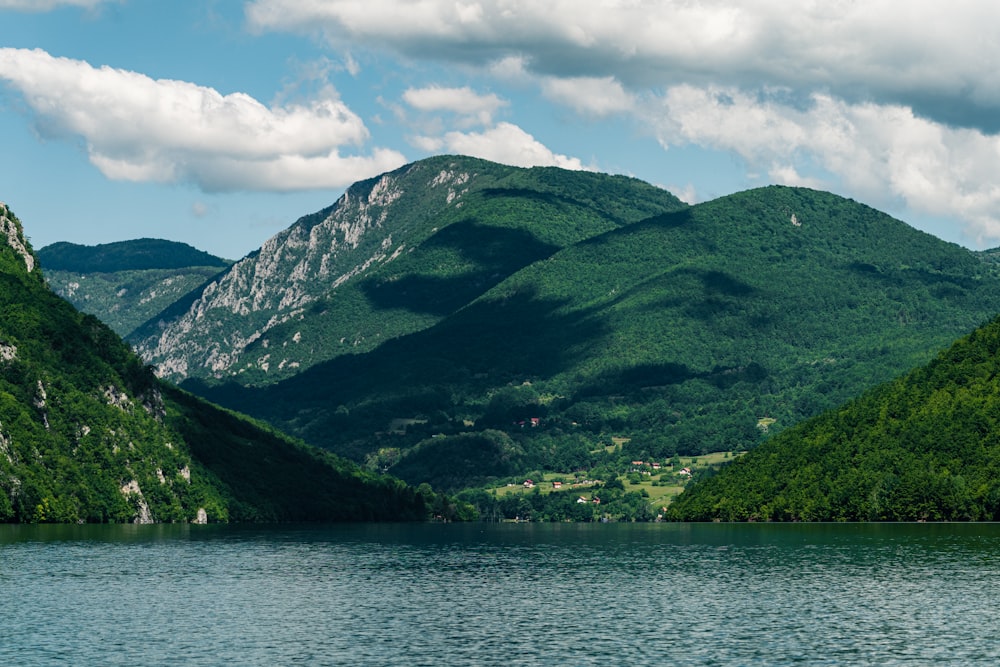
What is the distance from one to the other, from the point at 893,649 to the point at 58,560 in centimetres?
12365

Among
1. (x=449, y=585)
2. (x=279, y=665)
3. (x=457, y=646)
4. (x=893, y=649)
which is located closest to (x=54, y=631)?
(x=279, y=665)

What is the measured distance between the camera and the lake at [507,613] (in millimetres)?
103250

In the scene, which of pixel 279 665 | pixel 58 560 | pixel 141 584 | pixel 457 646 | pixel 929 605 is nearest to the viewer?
pixel 279 665

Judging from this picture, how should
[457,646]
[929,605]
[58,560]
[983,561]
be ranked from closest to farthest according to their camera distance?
1. [457,646]
2. [929,605]
3. [983,561]
4. [58,560]

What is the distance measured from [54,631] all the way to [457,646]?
35070 millimetres

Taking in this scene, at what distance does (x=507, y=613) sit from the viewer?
13025cm

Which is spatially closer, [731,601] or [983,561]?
[731,601]

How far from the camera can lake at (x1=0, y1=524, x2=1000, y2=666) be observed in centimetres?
10325

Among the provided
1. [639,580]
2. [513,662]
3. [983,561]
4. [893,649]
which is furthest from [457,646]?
[983,561]

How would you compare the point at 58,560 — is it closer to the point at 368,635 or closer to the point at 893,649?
the point at 368,635

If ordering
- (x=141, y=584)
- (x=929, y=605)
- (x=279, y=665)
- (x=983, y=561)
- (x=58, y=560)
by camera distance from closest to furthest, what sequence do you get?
(x=279, y=665) → (x=929, y=605) → (x=141, y=584) → (x=983, y=561) → (x=58, y=560)

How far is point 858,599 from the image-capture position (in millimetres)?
137750

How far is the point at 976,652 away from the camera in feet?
335

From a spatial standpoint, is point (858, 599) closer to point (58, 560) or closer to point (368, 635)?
point (368, 635)
